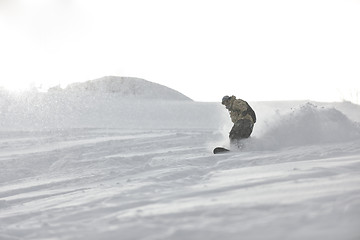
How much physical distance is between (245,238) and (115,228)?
92 centimetres

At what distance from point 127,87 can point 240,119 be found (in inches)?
1149

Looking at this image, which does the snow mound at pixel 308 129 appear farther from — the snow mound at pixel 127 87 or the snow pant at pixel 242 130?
the snow mound at pixel 127 87

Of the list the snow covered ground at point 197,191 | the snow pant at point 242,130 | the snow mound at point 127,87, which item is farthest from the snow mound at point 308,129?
the snow mound at point 127,87

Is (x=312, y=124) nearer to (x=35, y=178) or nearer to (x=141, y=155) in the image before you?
(x=141, y=155)

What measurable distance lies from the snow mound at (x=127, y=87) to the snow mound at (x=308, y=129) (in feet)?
82.5

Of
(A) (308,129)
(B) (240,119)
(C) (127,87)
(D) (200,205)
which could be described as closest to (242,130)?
(B) (240,119)

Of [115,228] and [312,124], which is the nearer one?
[115,228]

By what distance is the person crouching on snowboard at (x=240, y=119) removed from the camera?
8.31 metres

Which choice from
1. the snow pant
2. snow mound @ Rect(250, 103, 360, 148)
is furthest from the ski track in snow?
snow mound @ Rect(250, 103, 360, 148)

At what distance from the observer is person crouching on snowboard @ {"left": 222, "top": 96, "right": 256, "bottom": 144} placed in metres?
8.31

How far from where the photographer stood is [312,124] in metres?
8.98

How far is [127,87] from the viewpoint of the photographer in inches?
1448

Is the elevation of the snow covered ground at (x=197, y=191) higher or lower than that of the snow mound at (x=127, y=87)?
lower

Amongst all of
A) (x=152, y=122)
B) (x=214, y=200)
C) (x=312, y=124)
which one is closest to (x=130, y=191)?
(x=214, y=200)
